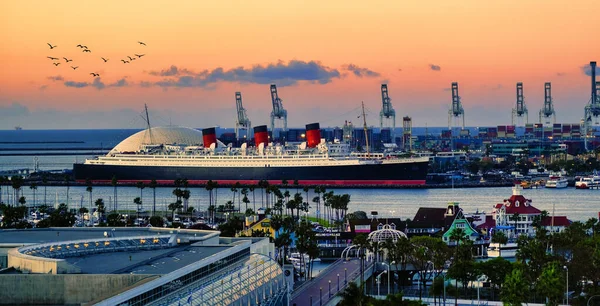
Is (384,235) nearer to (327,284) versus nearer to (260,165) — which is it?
(327,284)

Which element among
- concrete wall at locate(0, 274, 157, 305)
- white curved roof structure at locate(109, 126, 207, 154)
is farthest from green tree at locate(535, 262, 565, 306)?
white curved roof structure at locate(109, 126, 207, 154)

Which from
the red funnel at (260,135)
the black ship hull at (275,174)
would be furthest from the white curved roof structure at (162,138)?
the red funnel at (260,135)

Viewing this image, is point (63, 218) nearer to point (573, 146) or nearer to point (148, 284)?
point (148, 284)

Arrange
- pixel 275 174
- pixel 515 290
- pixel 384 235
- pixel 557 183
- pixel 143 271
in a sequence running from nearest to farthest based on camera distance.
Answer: pixel 143 271 < pixel 515 290 < pixel 384 235 < pixel 557 183 < pixel 275 174

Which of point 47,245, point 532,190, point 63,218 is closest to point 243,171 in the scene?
point 532,190

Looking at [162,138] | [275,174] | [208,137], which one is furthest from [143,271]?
[162,138]

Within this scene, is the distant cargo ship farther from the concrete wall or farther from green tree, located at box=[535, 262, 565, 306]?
the concrete wall
